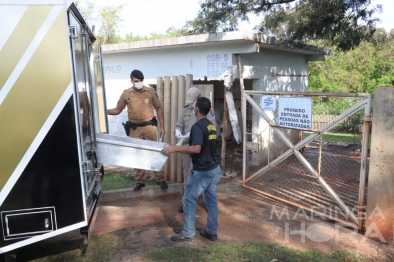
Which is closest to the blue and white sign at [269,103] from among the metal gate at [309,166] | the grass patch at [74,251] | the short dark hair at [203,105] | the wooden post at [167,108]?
the metal gate at [309,166]

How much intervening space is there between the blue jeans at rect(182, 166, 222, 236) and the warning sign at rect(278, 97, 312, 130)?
5.91 ft

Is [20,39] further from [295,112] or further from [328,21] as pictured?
[328,21]

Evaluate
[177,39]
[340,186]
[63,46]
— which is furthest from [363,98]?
[177,39]

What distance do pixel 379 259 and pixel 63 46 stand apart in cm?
399

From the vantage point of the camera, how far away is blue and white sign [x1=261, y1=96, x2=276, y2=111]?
5.95 meters

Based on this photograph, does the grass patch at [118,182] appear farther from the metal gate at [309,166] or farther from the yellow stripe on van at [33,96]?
the yellow stripe on van at [33,96]

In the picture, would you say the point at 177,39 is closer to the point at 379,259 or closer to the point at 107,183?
the point at 107,183

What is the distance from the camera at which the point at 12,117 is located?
2789 millimetres

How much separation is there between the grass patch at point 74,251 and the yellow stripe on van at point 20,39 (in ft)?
6.84

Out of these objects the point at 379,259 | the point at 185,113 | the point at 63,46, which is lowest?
the point at 379,259

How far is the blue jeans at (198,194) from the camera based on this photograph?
13.8ft

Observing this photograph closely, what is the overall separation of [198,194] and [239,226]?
3.53 ft

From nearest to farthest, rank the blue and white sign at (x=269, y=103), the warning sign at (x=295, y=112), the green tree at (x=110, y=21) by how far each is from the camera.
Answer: the warning sign at (x=295, y=112) → the blue and white sign at (x=269, y=103) → the green tree at (x=110, y=21)

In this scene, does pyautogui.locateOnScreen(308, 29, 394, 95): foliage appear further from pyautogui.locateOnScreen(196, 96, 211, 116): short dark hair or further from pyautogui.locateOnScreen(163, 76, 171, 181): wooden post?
pyautogui.locateOnScreen(196, 96, 211, 116): short dark hair
